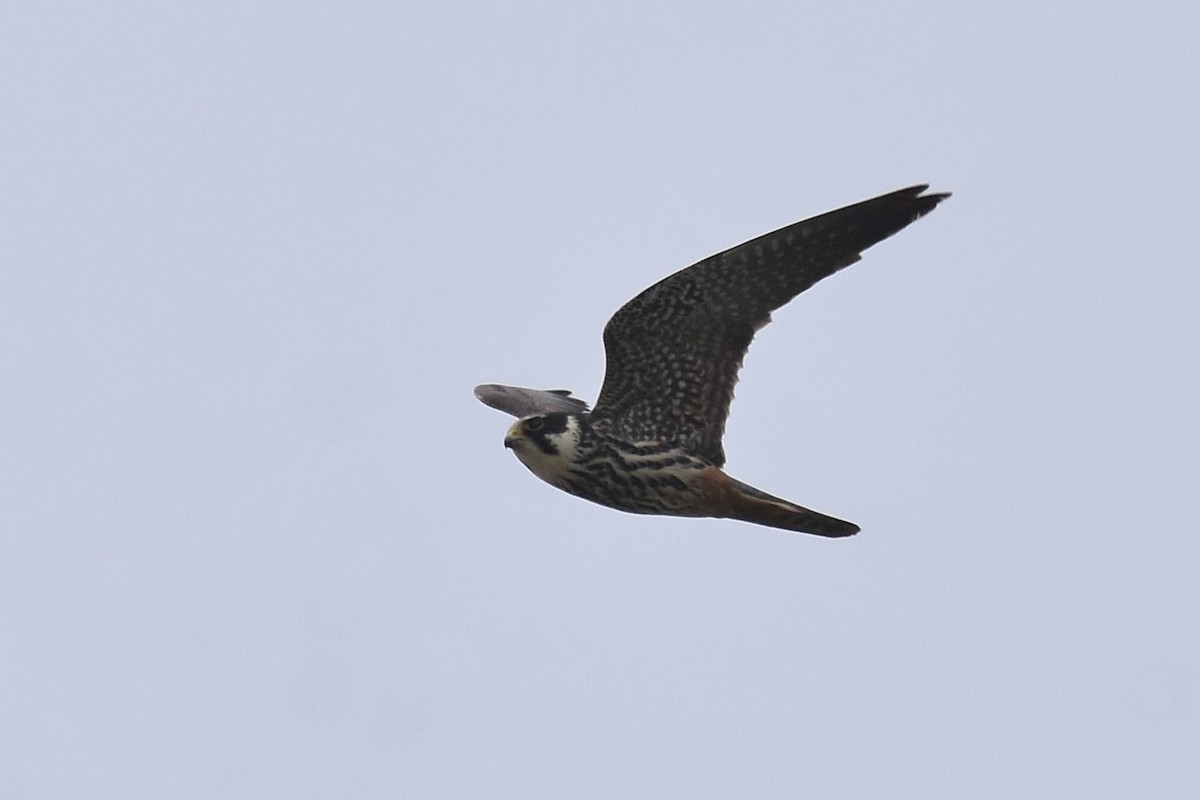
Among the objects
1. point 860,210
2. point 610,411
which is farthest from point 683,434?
point 860,210

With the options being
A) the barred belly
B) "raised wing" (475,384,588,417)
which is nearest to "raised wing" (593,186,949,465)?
the barred belly

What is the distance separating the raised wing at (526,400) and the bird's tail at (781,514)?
2522 millimetres

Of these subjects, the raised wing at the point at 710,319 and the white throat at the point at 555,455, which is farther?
the white throat at the point at 555,455

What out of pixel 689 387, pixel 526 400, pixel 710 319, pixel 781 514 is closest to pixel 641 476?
pixel 689 387

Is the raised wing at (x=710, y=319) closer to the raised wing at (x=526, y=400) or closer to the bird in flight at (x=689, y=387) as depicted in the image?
the bird in flight at (x=689, y=387)

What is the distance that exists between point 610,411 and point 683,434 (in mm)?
506

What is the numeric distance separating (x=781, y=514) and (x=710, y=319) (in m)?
1.35

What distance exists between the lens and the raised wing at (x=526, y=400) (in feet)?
48.4

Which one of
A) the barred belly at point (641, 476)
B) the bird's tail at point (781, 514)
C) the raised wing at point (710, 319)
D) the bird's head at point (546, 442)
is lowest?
the bird's tail at point (781, 514)

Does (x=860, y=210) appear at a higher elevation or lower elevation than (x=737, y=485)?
higher

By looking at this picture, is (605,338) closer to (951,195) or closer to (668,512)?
(668,512)

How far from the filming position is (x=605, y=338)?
41.3 feet

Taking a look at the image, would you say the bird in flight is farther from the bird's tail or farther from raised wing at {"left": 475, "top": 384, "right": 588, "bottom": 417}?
raised wing at {"left": 475, "top": 384, "right": 588, "bottom": 417}

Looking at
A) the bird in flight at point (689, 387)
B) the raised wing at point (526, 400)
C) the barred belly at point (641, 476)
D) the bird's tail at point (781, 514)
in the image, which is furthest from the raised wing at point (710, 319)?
the raised wing at point (526, 400)
